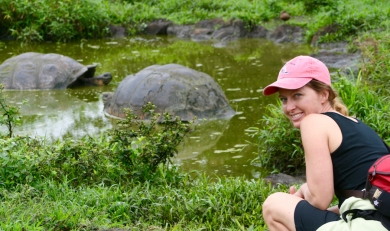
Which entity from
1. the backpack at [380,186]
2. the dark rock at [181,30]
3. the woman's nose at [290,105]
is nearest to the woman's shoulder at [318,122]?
the woman's nose at [290,105]

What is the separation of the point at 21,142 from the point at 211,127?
9.14 feet

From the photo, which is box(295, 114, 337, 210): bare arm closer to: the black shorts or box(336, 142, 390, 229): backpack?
the black shorts

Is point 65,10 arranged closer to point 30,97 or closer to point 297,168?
point 30,97

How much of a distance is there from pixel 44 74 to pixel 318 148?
7493 mm

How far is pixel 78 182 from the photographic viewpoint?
4547mm

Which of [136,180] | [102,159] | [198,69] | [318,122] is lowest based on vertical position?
[198,69]

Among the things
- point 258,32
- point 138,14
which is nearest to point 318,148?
point 258,32

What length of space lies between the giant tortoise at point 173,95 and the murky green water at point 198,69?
231 millimetres

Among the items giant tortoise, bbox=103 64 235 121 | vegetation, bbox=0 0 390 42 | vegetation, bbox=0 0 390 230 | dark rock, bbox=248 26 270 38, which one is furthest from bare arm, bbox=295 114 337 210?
dark rock, bbox=248 26 270 38

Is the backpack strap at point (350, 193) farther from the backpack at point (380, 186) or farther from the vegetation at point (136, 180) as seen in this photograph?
the vegetation at point (136, 180)

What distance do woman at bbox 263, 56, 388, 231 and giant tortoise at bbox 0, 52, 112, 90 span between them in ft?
23.2

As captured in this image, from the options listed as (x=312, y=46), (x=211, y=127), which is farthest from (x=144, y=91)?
(x=312, y=46)

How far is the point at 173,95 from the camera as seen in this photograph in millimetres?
7633

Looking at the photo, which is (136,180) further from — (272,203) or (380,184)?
(380,184)
